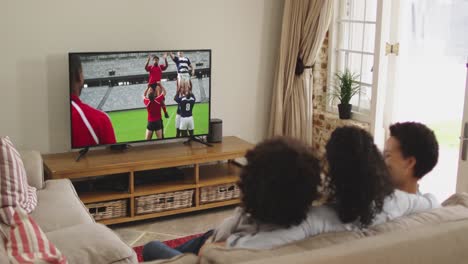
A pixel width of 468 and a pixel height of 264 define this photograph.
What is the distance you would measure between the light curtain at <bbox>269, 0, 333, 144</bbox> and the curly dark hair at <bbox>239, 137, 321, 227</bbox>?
334 centimetres

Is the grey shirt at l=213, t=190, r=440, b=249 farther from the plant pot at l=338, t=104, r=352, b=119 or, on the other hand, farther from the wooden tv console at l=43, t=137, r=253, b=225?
Result: the plant pot at l=338, t=104, r=352, b=119

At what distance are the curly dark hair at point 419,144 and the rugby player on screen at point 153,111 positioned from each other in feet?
8.57

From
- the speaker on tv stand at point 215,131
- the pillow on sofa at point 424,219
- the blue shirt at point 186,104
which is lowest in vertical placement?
the speaker on tv stand at point 215,131

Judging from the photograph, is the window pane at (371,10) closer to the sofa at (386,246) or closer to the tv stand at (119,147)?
the tv stand at (119,147)

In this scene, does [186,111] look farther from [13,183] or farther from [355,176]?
[355,176]

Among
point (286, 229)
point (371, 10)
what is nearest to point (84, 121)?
point (371, 10)

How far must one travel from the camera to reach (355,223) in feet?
6.56

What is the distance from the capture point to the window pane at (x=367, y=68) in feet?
16.2

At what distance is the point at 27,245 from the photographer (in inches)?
82.5

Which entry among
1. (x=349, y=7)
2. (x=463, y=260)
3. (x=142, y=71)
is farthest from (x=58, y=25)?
(x=463, y=260)

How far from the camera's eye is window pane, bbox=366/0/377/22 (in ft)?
15.8

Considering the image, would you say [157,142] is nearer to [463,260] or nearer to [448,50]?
[448,50]

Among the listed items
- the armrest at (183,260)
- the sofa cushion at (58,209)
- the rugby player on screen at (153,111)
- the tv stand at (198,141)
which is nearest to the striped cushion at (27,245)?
the armrest at (183,260)

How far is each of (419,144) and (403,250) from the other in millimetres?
651
